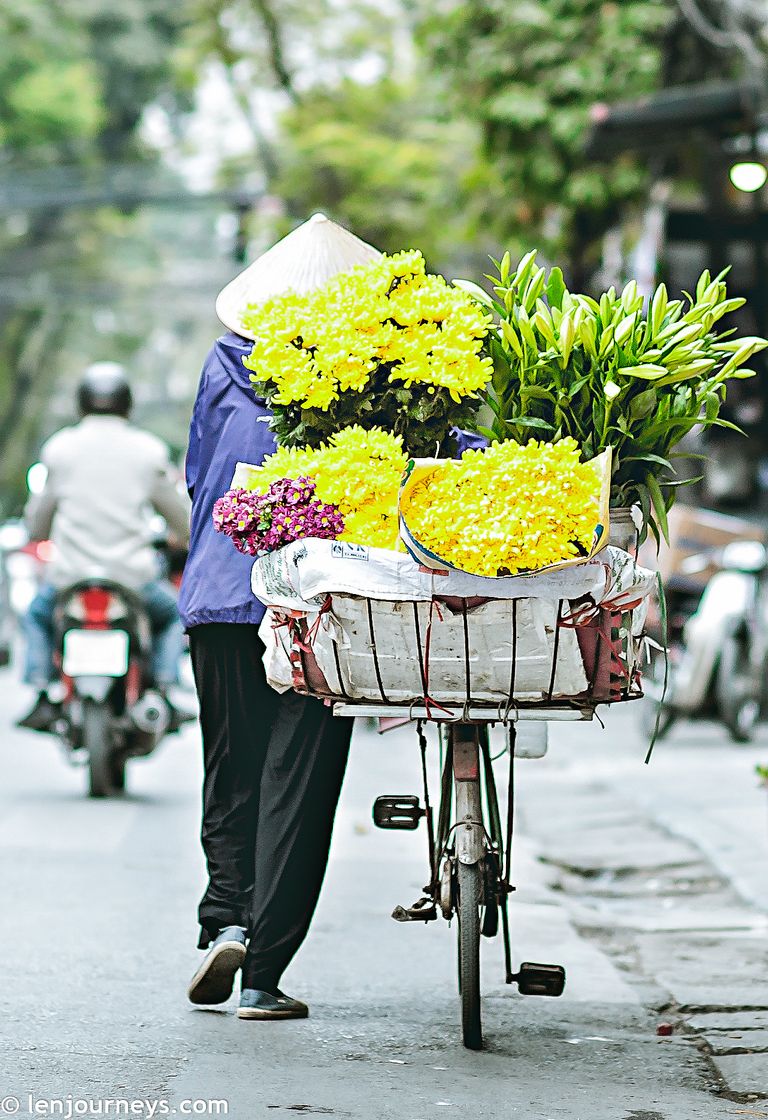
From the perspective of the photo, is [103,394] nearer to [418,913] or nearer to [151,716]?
[151,716]

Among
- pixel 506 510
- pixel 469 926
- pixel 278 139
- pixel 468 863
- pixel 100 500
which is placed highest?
pixel 278 139

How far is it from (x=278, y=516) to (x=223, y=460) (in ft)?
2.41

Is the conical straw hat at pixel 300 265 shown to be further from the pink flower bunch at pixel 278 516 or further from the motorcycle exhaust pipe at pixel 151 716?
the motorcycle exhaust pipe at pixel 151 716

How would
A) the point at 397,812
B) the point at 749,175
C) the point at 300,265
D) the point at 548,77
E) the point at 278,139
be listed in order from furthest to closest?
the point at 278,139 → the point at 548,77 → the point at 749,175 → the point at 300,265 → the point at 397,812

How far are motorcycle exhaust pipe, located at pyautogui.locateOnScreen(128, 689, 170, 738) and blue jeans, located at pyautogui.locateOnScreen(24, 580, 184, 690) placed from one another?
0.18 m

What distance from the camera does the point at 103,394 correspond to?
868 centimetres

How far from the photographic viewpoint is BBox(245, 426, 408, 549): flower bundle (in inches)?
160

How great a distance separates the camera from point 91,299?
41.7 m

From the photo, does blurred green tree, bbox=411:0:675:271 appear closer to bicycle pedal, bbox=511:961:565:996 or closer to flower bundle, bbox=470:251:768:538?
flower bundle, bbox=470:251:768:538

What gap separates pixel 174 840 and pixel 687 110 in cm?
730

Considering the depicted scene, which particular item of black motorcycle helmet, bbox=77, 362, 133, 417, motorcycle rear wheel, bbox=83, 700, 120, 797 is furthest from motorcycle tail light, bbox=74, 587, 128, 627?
black motorcycle helmet, bbox=77, 362, 133, 417

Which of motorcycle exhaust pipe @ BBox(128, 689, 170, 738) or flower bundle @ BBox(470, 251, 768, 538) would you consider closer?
flower bundle @ BBox(470, 251, 768, 538)

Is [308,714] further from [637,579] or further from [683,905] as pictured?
[683,905]

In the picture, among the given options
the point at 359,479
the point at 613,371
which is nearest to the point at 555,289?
the point at 613,371
